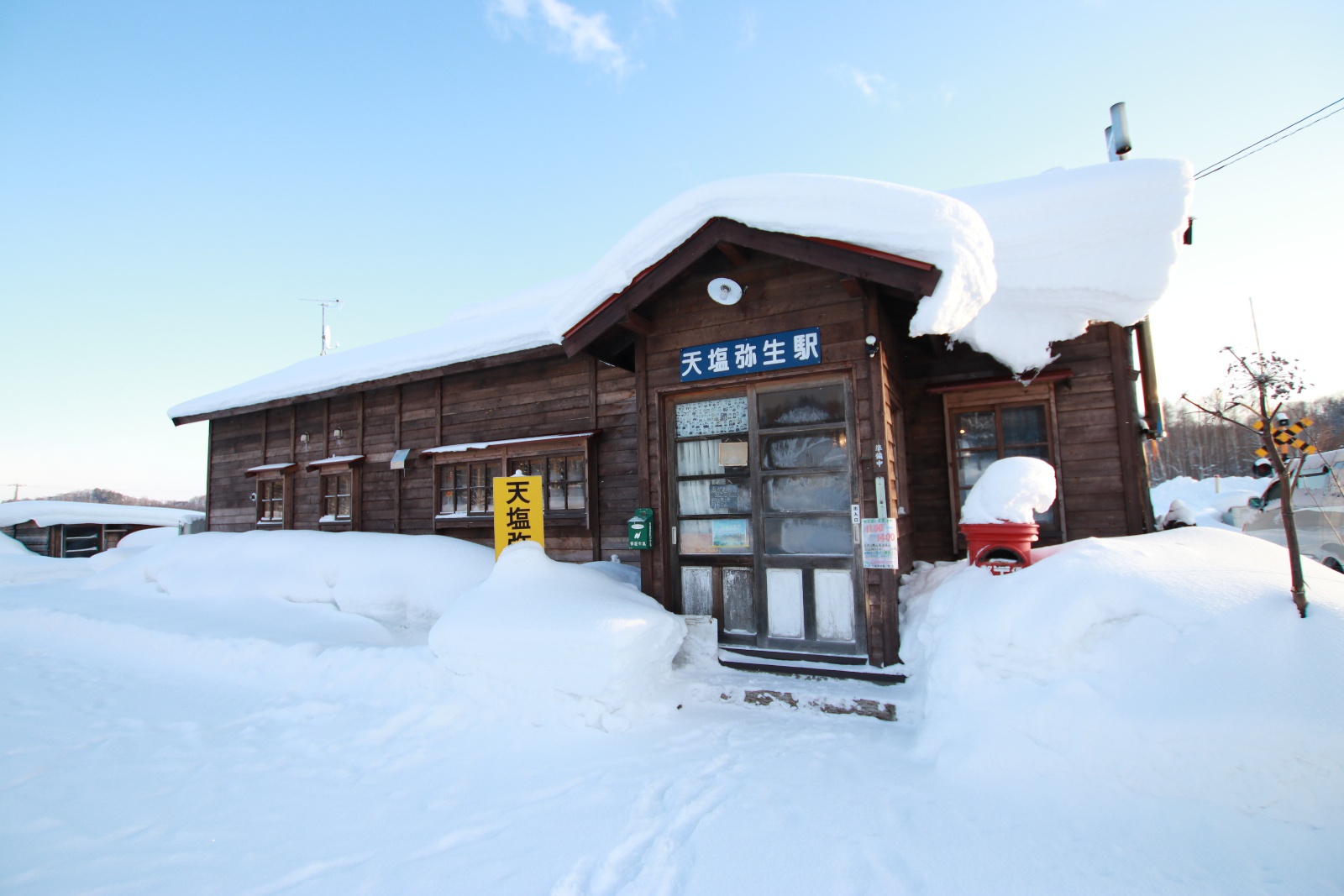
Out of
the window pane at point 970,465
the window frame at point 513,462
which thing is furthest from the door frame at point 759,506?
the window frame at point 513,462

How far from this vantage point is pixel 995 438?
662cm

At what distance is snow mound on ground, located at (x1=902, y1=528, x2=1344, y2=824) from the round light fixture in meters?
3.28

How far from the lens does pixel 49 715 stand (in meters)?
5.00

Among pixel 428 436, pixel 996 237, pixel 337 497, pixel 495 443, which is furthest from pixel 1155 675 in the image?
pixel 337 497

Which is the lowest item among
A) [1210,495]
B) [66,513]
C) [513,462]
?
[1210,495]

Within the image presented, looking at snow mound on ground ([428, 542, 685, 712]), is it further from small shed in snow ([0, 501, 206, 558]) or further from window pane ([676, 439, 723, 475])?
small shed in snow ([0, 501, 206, 558])

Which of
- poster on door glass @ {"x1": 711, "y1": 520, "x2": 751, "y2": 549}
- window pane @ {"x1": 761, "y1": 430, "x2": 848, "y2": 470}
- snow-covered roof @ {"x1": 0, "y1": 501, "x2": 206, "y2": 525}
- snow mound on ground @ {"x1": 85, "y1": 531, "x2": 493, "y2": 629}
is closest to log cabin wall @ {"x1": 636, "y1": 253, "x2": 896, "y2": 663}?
window pane @ {"x1": 761, "y1": 430, "x2": 848, "y2": 470}

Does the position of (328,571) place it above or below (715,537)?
below

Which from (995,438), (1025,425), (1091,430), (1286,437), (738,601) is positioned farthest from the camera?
(995,438)

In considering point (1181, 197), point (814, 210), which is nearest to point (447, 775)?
point (814, 210)

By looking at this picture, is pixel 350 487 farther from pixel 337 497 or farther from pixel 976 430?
pixel 976 430

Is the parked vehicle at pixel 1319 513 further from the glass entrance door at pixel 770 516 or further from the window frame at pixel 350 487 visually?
the window frame at pixel 350 487

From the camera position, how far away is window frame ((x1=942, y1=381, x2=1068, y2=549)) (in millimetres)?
6230

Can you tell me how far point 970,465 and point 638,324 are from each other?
4.08m
